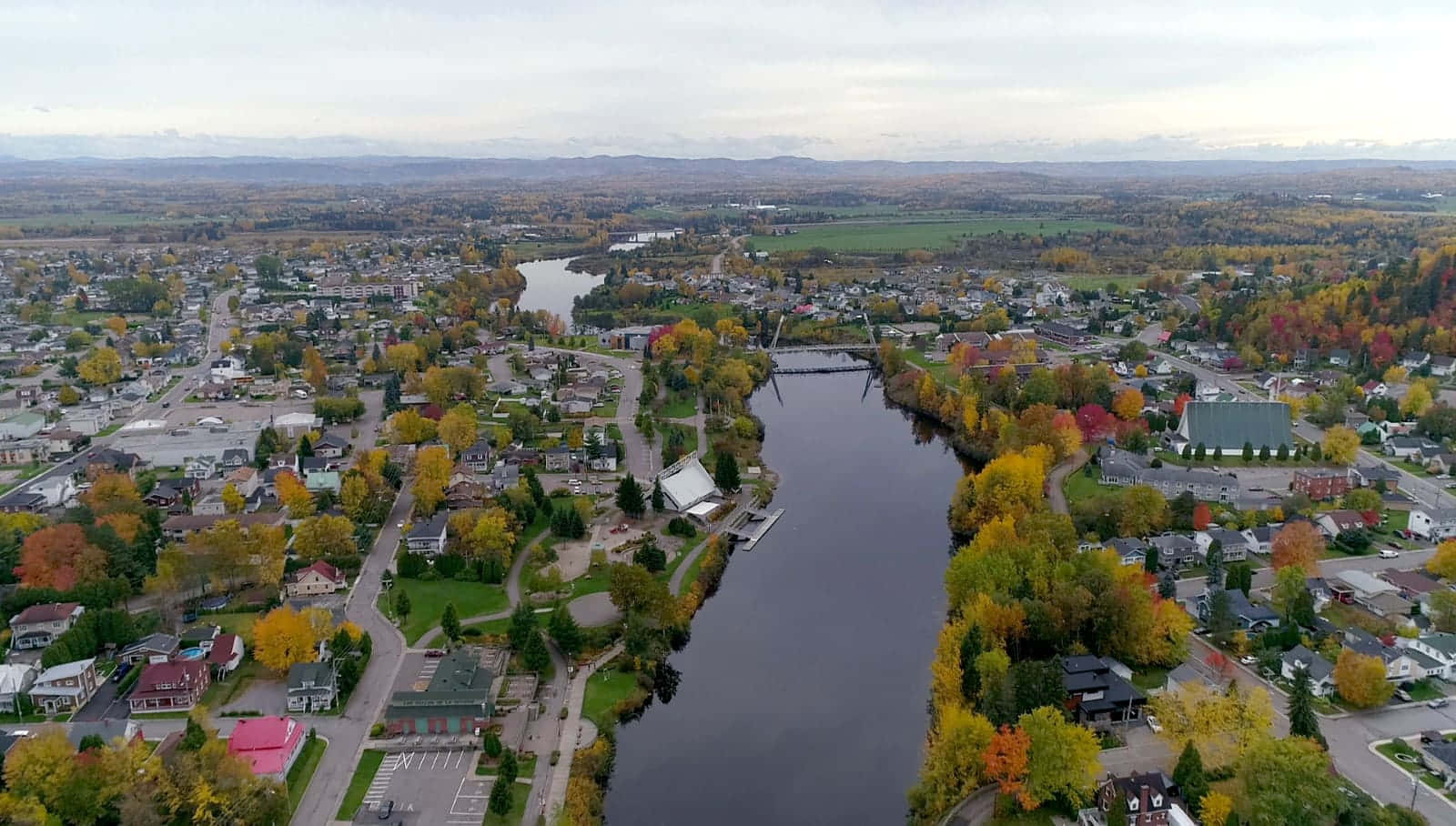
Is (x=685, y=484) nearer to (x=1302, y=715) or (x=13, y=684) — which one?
(x=13, y=684)

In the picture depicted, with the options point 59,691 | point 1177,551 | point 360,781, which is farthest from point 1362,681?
point 59,691

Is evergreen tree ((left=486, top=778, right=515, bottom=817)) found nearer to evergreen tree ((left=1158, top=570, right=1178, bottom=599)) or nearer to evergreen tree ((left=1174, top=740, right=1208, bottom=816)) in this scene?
evergreen tree ((left=1174, top=740, right=1208, bottom=816))

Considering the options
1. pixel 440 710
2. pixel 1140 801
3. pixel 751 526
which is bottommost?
pixel 751 526

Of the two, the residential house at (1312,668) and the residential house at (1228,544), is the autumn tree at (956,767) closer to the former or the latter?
the residential house at (1312,668)

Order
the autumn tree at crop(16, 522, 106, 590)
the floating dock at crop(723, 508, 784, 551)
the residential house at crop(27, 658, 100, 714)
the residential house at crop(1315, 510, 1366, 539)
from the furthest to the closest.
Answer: the floating dock at crop(723, 508, 784, 551) < the residential house at crop(1315, 510, 1366, 539) < the autumn tree at crop(16, 522, 106, 590) < the residential house at crop(27, 658, 100, 714)

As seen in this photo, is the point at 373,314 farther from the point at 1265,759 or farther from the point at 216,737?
the point at 1265,759

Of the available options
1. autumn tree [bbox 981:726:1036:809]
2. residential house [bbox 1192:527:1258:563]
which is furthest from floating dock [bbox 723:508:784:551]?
autumn tree [bbox 981:726:1036:809]

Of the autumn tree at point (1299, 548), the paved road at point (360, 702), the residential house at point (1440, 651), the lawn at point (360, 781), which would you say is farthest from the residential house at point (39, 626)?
the residential house at point (1440, 651)
